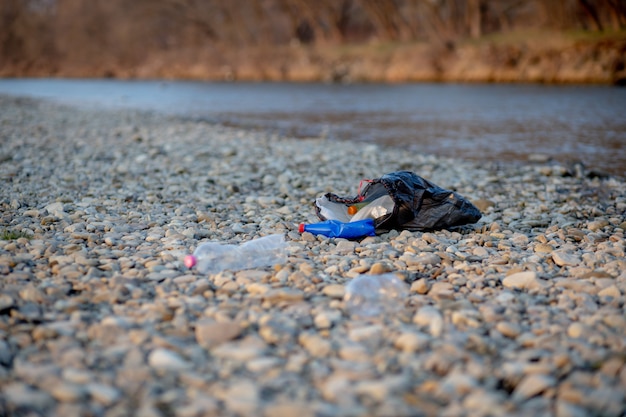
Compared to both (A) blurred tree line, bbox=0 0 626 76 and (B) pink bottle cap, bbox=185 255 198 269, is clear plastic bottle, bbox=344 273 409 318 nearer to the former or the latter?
(B) pink bottle cap, bbox=185 255 198 269

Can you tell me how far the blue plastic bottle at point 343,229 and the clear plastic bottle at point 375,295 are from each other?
1.27 meters

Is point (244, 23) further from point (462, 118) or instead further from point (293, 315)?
point (293, 315)

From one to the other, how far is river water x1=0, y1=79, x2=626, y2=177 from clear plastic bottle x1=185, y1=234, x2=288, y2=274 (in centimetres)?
770

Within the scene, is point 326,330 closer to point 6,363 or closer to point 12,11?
point 6,363

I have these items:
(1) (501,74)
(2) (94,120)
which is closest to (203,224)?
(2) (94,120)

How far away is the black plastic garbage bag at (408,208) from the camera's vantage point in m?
5.60

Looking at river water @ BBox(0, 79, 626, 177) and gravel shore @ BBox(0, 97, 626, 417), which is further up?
river water @ BBox(0, 79, 626, 177)

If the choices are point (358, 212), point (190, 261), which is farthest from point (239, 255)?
point (358, 212)

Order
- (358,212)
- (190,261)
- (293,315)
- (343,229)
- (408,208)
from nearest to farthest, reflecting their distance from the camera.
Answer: (293,315), (190,261), (343,229), (408,208), (358,212)

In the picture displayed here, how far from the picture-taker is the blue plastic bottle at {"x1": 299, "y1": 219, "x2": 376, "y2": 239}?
545 cm

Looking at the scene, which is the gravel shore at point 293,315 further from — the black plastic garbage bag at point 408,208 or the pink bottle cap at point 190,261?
the black plastic garbage bag at point 408,208

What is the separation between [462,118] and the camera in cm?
1859

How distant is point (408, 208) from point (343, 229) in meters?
0.73

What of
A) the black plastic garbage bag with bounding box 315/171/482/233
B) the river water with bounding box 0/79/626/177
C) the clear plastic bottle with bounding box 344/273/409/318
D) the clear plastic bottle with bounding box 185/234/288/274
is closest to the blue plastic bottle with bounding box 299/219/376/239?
the black plastic garbage bag with bounding box 315/171/482/233
